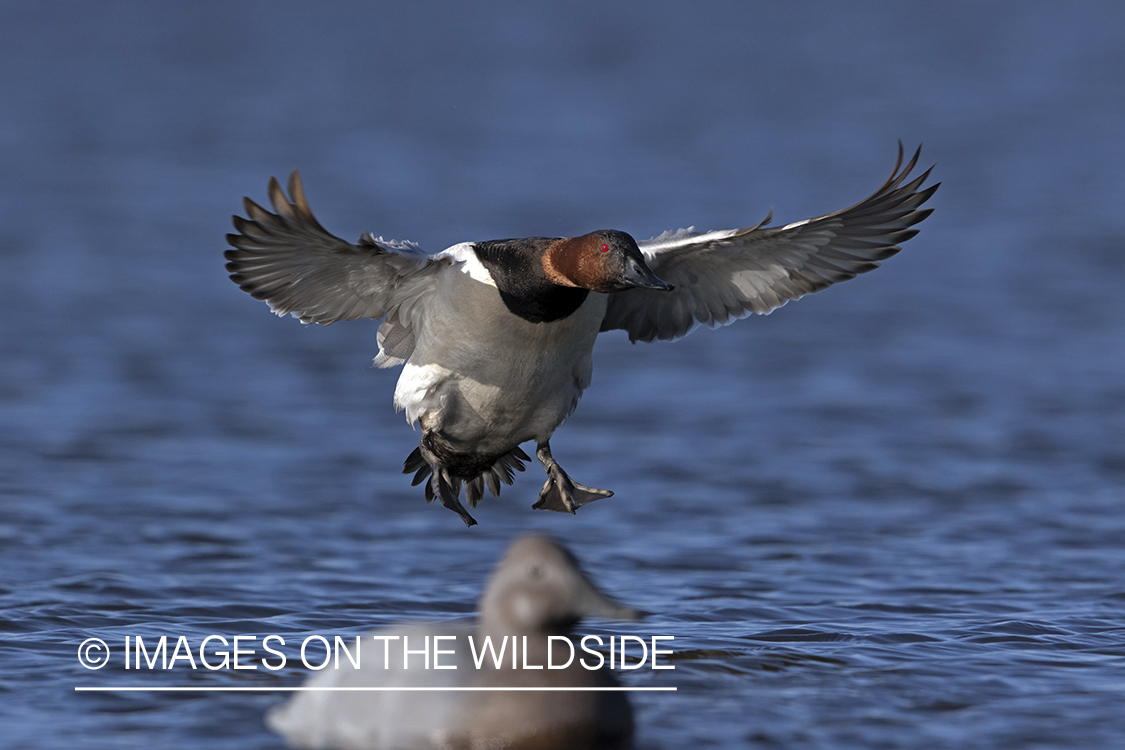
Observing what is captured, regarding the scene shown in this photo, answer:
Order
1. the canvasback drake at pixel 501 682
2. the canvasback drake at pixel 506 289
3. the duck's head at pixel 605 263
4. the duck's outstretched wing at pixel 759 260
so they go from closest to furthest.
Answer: the canvasback drake at pixel 501 682
the duck's head at pixel 605 263
the canvasback drake at pixel 506 289
the duck's outstretched wing at pixel 759 260

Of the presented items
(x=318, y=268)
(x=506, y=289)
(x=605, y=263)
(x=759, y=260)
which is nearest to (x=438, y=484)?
(x=506, y=289)

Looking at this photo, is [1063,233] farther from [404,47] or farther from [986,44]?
[404,47]

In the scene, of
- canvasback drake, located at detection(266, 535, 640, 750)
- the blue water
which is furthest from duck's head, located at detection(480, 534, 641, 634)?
the blue water

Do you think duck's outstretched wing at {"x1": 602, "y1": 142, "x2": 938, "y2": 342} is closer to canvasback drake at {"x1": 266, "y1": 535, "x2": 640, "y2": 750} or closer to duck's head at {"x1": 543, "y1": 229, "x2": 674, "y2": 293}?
duck's head at {"x1": 543, "y1": 229, "x2": 674, "y2": 293}

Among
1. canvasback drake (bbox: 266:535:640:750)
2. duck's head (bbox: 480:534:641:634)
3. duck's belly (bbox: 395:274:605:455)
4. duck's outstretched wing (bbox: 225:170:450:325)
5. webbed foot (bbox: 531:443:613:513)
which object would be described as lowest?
canvasback drake (bbox: 266:535:640:750)

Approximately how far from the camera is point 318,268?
761cm

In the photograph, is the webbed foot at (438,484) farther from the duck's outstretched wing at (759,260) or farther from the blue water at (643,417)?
the duck's outstretched wing at (759,260)

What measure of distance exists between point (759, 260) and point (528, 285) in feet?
4.75

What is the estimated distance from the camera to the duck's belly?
7504 mm

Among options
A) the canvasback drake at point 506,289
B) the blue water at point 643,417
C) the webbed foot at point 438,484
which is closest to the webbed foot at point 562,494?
the canvasback drake at point 506,289

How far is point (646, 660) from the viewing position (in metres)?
7.27

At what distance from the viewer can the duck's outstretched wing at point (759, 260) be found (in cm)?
768

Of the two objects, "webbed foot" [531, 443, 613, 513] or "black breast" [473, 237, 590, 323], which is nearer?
"black breast" [473, 237, 590, 323]

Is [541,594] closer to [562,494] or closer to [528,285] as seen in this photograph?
[528,285]
